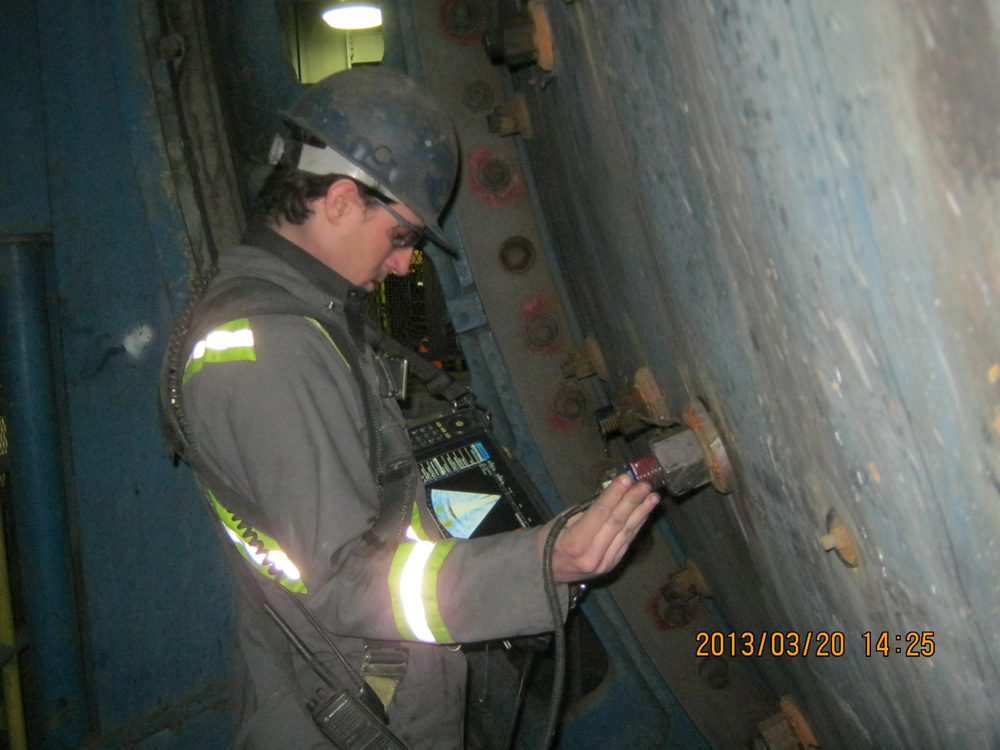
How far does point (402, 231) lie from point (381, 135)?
0.19m

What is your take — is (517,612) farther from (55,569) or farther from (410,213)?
(55,569)

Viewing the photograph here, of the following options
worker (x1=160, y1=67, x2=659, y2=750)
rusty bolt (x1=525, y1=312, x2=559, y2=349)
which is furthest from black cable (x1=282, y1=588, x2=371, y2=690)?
rusty bolt (x1=525, y1=312, x2=559, y2=349)

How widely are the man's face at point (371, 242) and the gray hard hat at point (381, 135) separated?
28 millimetres

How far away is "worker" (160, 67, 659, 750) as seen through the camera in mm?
1059

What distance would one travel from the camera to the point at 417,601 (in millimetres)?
1115

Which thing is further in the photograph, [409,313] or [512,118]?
[409,313]

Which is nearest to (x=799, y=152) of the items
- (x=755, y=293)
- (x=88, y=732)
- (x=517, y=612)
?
(x=755, y=293)

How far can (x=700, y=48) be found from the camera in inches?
25.0

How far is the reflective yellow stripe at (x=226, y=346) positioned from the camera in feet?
3.61

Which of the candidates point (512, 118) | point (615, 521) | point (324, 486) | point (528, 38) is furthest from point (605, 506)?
point (512, 118)

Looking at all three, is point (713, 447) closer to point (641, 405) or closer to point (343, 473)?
point (641, 405)

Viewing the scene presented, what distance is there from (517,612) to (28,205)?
1.51 m

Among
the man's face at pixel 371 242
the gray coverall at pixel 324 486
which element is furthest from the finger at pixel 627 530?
the man's face at pixel 371 242

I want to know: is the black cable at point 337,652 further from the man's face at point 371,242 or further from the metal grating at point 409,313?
the metal grating at point 409,313
